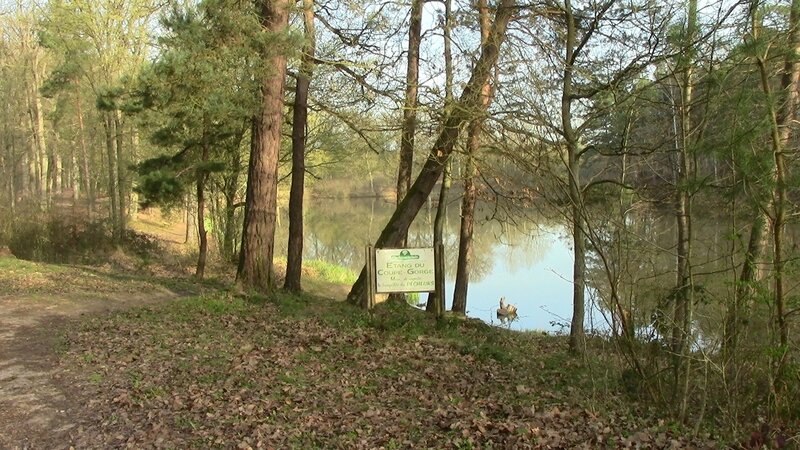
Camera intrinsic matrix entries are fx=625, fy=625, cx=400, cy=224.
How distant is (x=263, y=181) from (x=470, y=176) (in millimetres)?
4127

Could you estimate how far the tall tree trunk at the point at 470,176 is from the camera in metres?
9.57

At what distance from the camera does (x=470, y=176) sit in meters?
11.4

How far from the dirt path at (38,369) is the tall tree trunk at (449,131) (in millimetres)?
5120

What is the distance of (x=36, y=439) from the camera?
5.24 metres

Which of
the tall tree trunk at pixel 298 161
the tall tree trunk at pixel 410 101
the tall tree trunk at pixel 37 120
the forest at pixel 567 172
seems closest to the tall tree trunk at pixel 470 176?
the forest at pixel 567 172

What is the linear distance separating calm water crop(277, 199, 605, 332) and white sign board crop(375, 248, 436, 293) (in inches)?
69.7

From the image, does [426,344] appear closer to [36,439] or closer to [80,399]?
[80,399]

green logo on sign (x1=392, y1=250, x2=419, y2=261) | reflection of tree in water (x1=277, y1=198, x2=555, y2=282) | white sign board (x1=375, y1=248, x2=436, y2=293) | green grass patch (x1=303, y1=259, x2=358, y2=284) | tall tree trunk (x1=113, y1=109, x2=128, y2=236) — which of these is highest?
tall tree trunk (x1=113, y1=109, x2=128, y2=236)

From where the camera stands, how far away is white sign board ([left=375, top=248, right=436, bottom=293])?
9.13 m

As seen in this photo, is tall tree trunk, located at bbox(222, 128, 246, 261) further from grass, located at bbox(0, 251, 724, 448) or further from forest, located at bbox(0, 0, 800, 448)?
grass, located at bbox(0, 251, 724, 448)

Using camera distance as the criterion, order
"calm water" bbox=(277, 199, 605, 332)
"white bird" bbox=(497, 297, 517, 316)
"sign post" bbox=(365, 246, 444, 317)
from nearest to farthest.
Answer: "sign post" bbox=(365, 246, 444, 317), "calm water" bbox=(277, 199, 605, 332), "white bird" bbox=(497, 297, 517, 316)

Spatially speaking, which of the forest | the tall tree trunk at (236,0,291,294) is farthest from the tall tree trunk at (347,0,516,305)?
the tall tree trunk at (236,0,291,294)

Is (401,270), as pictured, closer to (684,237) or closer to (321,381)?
(321,381)

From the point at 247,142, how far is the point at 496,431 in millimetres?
16400
